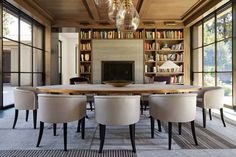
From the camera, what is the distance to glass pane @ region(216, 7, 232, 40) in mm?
5659

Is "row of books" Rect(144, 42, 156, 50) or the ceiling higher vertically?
the ceiling

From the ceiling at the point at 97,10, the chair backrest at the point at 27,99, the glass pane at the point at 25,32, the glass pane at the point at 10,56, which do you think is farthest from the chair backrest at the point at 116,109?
the glass pane at the point at 25,32

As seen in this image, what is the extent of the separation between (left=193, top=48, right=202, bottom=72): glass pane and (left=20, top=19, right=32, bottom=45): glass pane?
575cm

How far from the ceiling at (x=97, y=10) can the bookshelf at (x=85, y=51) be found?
1.29ft

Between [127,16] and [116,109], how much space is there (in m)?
2.46

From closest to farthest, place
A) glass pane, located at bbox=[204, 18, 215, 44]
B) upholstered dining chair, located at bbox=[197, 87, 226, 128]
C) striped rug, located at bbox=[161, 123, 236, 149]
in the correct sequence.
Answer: striped rug, located at bbox=[161, 123, 236, 149] → upholstered dining chair, located at bbox=[197, 87, 226, 128] → glass pane, located at bbox=[204, 18, 215, 44]

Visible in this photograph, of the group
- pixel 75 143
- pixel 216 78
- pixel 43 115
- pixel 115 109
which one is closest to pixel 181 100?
pixel 115 109

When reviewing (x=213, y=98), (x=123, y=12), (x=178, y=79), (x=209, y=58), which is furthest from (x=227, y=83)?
(x=123, y=12)

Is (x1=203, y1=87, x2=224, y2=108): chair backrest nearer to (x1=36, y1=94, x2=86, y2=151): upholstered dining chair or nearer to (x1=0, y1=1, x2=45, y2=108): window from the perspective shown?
(x1=36, y1=94, x2=86, y2=151): upholstered dining chair

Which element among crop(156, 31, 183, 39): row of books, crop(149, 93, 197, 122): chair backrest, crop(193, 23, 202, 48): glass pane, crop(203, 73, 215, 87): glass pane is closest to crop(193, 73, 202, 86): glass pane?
crop(203, 73, 215, 87): glass pane

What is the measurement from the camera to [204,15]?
21.3 feet

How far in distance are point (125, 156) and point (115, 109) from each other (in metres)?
0.55

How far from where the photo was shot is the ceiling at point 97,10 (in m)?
5.92

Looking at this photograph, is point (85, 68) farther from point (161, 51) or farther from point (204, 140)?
point (204, 140)
